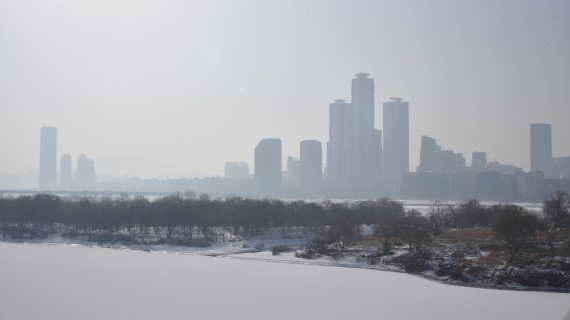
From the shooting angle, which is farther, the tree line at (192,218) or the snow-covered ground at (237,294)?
the tree line at (192,218)

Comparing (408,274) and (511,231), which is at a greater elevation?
(511,231)

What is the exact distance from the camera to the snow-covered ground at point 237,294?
751 inches

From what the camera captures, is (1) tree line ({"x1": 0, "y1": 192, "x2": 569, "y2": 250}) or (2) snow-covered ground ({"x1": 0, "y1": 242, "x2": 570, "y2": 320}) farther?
(1) tree line ({"x1": 0, "y1": 192, "x2": 569, "y2": 250})

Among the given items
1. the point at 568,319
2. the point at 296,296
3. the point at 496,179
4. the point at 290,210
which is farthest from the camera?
the point at 496,179

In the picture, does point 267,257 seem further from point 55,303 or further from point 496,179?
point 496,179

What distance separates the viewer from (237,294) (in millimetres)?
22609

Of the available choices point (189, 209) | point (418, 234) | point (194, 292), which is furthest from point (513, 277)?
point (189, 209)

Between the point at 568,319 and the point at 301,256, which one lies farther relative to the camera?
the point at 301,256

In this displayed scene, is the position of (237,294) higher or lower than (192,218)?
lower

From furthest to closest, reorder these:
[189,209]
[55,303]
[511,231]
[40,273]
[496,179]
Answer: [496,179] < [189,209] < [511,231] < [40,273] < [55,303]

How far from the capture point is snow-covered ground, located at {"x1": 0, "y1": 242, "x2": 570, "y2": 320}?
19.1 meters

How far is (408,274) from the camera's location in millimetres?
31750

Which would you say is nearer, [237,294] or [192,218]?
[237,294]

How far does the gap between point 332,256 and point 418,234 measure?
5.46 m
